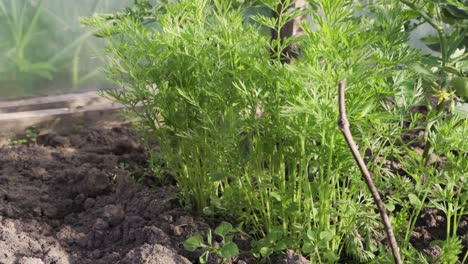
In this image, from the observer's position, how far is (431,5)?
1.90 meters

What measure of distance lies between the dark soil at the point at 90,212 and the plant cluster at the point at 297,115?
0.12 m

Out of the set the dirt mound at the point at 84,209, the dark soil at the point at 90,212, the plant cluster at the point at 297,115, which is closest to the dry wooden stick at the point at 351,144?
the plant cluster at the point at 297,115

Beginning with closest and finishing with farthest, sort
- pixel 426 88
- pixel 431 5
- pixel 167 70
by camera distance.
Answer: pixel 167 70 < pixel 431 5 < pixel 426 88

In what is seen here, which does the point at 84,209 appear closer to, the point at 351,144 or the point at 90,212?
the point at 90,212

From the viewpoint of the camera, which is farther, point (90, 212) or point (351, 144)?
point (90, 212)

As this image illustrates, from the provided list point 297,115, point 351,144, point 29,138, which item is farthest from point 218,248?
point 29,138

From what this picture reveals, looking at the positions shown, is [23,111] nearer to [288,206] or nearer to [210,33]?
[210,33]

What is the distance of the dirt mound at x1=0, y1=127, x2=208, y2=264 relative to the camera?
66.2 inches

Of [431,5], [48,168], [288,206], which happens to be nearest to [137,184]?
[48,168]

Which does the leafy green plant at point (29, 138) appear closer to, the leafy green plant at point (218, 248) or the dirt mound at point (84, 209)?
the dirt mound at point (84, 209)

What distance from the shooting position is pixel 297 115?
147 centimetres

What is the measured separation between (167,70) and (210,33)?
183 millimetres

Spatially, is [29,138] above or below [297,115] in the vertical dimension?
below

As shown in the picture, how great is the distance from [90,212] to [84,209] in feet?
0.18
